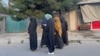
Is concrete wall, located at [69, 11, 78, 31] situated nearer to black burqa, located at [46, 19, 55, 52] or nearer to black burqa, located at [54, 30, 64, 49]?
black burqa, located at [54, 30, 64, 49]

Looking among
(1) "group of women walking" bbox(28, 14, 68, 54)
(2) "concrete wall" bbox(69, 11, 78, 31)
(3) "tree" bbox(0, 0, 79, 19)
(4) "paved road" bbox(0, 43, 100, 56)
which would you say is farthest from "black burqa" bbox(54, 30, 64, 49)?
(2) "concrete wall" bbox(69, 11, 78, 31)

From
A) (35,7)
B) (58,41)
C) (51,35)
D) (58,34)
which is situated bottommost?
(58,41)

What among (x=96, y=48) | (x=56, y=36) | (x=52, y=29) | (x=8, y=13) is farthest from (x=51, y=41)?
(x=8, y=13)

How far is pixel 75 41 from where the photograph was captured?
15.7 m

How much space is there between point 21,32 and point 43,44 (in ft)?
25.1

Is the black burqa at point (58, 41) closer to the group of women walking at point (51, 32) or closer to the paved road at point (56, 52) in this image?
the group of women walking at point (51, 32)

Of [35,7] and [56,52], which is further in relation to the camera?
[35,7]

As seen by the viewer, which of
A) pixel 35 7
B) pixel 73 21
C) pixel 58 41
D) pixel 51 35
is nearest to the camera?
pixel 51 35

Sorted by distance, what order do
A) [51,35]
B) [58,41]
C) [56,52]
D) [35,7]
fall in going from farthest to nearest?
1. [35,7]
2. [58,41]
3. [56,52]
4. [51,35]

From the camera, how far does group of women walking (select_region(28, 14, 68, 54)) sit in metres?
11.3

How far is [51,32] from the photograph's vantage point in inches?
444

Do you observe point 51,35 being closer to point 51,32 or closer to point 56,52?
point 51,32

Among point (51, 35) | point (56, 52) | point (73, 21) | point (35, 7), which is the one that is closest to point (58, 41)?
point (56, 52)

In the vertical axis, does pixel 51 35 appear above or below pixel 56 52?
above
